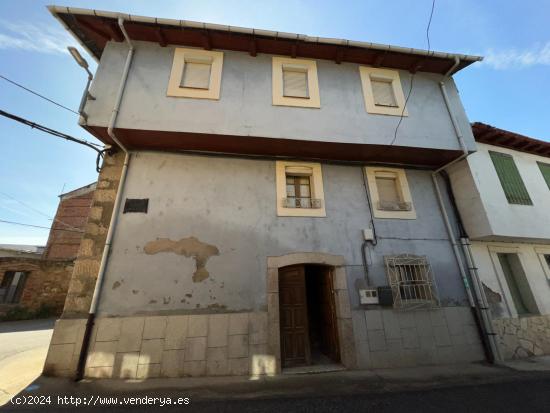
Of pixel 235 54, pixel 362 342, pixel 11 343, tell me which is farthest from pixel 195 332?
pixel 235 54

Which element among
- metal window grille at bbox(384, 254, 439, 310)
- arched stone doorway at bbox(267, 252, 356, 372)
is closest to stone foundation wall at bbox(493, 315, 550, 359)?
metal window grille at bbox(384, 254, 439, 310)

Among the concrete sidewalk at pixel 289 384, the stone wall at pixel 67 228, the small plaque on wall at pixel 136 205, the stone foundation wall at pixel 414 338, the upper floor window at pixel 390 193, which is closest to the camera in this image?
the concrete sidewalk at pixel 289 384

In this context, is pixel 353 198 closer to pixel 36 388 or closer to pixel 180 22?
pixel 180 22

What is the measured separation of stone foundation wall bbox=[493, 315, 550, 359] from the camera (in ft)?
20.1

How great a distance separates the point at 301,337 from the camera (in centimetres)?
576

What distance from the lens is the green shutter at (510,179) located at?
7.26 metres

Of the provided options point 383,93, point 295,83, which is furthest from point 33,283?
point 383,93

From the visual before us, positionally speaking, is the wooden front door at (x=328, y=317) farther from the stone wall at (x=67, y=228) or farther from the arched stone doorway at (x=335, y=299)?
the stone wall at (x=67, y=228)

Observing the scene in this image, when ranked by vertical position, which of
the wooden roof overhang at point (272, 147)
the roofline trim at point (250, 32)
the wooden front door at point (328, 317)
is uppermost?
the roofline trim at point (250, 32)

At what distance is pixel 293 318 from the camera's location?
587cm

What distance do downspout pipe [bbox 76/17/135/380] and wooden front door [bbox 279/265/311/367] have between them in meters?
4.22

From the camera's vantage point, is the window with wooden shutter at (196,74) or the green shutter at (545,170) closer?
the window with wooden shutter at (196,74)

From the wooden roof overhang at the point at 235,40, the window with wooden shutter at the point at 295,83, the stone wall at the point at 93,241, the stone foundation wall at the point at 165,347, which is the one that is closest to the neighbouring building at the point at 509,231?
the wooden roof overhang at the point at 235,40

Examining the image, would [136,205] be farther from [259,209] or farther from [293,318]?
[293,318]
